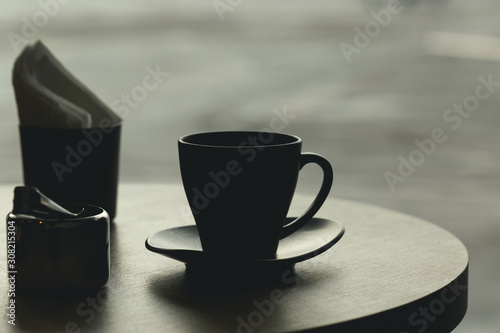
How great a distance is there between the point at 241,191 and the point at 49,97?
10.5 inches

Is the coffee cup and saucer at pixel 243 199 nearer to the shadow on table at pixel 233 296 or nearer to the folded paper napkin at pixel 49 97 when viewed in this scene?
the shadow on table at pixel 233 296

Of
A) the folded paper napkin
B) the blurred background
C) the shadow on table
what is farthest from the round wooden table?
the blurred background

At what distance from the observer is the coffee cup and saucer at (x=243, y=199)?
519 millimetres

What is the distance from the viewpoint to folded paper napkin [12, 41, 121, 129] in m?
Answer: 0.68

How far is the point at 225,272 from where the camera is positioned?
0.53 m

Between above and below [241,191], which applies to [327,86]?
A: below

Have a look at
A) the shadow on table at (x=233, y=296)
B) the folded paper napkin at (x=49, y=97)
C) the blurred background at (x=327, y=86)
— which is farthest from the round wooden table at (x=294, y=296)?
the blurred background at (x=327, y=86)

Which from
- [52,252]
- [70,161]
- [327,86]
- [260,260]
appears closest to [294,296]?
[260,260]

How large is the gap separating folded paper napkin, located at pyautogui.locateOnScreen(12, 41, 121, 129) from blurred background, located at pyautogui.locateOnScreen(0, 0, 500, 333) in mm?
1321

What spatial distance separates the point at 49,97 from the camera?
678 mm

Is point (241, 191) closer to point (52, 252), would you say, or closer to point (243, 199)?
point (243, 199)

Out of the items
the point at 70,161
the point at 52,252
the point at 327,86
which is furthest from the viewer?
the point at 327,86

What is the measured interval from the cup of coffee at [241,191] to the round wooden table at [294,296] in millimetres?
35

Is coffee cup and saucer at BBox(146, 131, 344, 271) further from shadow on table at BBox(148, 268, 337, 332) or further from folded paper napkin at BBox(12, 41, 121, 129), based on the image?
folded paper napkin at BBox(12, 41, 121, 129)
